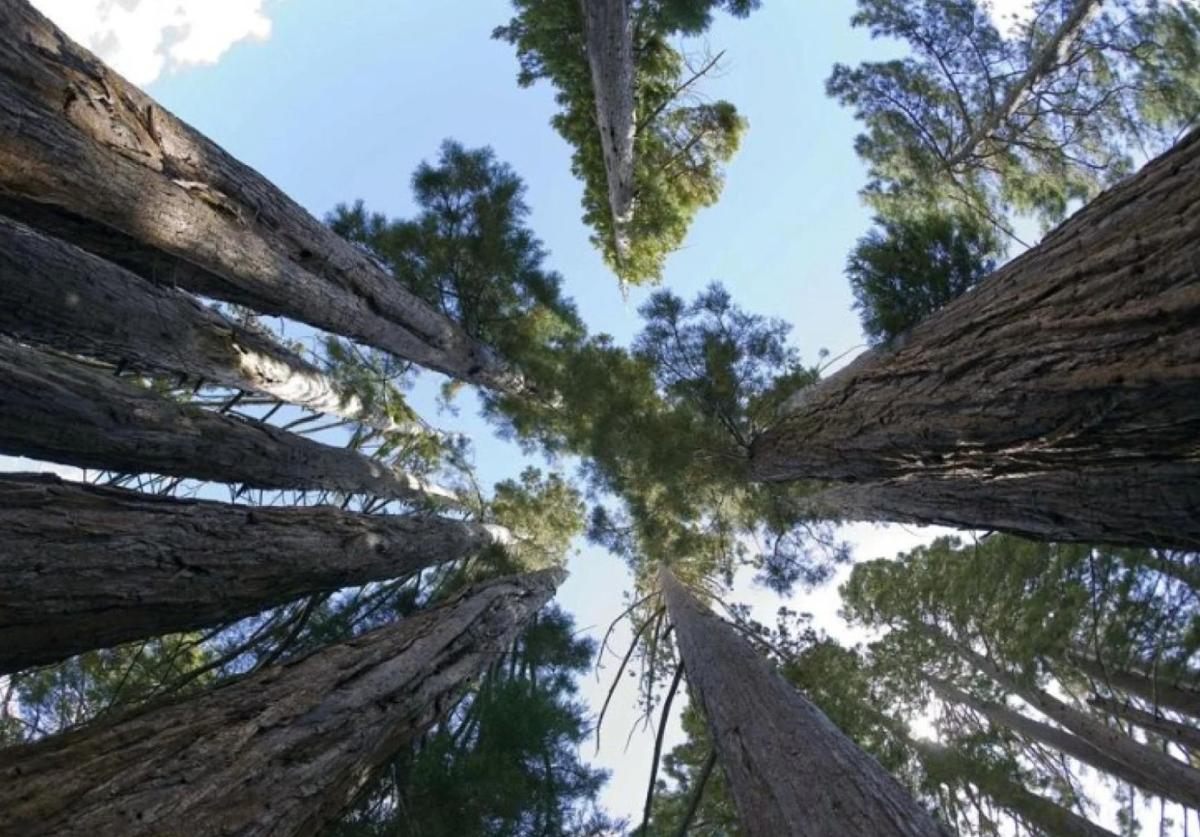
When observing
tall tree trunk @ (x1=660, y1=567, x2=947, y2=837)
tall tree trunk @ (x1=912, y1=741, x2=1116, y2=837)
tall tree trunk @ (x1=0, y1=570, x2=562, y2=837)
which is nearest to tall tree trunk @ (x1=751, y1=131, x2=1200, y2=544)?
tall tree trunk @ (x1=660, y1=567, x2=947, y2=837)

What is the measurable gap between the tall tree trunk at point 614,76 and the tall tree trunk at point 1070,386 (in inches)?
164

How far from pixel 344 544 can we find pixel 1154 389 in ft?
17.0

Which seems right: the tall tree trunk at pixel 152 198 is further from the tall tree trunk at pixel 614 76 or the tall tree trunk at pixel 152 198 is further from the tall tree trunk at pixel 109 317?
the tall tree trunk at pixel 614 76

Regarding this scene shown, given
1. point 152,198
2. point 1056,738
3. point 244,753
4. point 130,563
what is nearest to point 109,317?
point 152,198

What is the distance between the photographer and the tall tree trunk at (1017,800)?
7438 mm

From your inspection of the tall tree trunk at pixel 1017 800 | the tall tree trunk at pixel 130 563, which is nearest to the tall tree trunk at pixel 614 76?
Answer: the tall tree trunk at pixel 130 563

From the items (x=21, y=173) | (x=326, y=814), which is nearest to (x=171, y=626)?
(x=326, y=814)

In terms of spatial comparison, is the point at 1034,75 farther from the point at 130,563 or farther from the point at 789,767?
the point at 130,563

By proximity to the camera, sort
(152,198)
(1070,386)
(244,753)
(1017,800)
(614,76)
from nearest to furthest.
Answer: (1070,386), (244,753), (152,198), (614,76), (1017,800)

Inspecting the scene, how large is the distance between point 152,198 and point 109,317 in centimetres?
112

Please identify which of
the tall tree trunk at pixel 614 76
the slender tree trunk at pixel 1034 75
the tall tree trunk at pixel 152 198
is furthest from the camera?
the slender tree trunk at pixel 1034 75

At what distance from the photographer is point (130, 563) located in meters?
3.59

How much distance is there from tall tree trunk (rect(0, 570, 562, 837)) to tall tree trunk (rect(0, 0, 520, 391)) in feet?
9.62

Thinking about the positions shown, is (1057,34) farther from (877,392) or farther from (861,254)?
(877,392)
